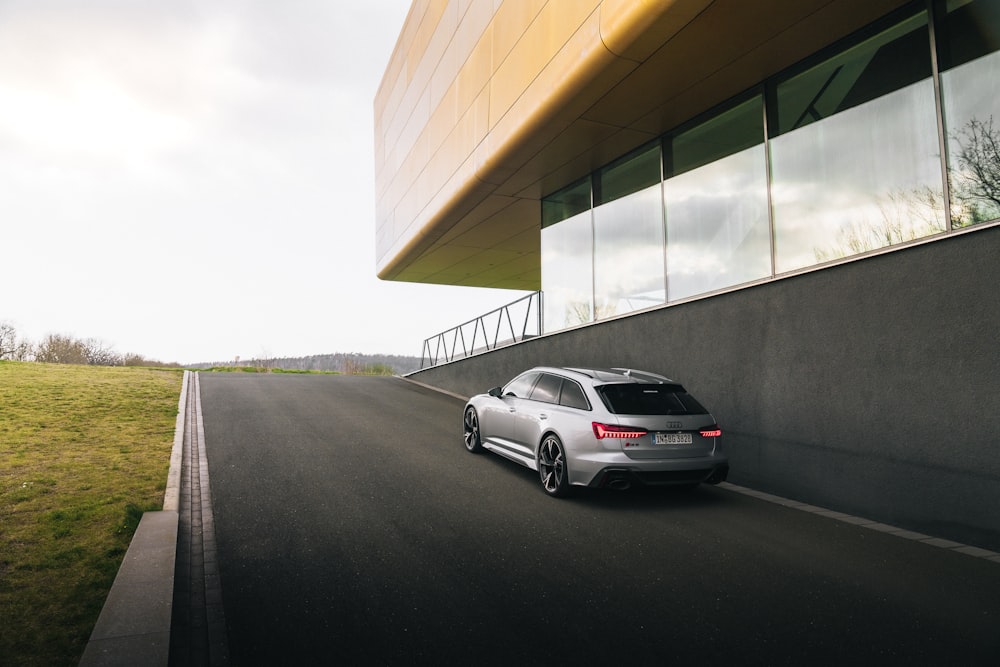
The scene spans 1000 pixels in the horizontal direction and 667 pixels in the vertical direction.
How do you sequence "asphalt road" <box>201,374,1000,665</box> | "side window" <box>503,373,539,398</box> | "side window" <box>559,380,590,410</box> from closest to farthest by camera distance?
"asphalt road" <box>201,374,1000,665</box>
"side window" <box>559,380,590,410</box>
"side window" <box>503,373,539,398</box>

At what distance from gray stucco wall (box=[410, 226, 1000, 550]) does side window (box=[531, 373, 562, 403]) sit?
2.59 metres

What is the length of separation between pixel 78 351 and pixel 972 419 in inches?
1867

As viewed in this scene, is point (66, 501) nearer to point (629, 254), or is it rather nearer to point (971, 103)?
point (629, 254)

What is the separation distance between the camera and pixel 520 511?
22.8 feet

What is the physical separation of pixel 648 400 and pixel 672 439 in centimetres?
55

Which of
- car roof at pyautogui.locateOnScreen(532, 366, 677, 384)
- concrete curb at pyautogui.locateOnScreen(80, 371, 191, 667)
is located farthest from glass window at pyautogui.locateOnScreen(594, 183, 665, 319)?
concrete curb at pyautogui.locateOnScreen(80, 371, 191, 667)

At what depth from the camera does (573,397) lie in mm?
8086

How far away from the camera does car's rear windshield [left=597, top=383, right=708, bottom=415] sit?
742 centimetres

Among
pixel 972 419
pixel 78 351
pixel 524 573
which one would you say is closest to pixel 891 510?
pixel 972 419

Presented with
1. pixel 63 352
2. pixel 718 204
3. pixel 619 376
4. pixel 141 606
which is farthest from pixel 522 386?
Result: pixel 63 352

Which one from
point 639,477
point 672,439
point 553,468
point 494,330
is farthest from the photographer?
point 494,330

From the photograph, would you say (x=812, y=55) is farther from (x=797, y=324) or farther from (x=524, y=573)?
(x=524, y=573)

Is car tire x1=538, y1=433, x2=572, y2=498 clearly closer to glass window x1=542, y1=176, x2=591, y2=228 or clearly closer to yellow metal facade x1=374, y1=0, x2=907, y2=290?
yellow metal facade x1=374, y1=0, x2=907, y2=290

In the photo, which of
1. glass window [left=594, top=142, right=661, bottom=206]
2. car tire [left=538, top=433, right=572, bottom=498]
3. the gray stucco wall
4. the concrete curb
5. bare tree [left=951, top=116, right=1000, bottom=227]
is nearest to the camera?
the concrete curb
